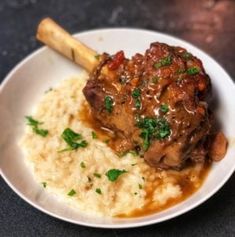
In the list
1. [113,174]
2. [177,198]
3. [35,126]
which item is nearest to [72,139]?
[35,126]

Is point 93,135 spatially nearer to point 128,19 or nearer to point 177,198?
point 177,198

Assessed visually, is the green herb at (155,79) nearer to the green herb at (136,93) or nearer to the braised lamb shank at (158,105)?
the braised lamb shank at (158,105)

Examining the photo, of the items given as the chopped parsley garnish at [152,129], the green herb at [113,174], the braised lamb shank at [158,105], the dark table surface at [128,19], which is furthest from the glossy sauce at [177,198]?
the dark table surface at [128,19]

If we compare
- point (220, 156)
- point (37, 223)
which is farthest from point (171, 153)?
point (37, 223)

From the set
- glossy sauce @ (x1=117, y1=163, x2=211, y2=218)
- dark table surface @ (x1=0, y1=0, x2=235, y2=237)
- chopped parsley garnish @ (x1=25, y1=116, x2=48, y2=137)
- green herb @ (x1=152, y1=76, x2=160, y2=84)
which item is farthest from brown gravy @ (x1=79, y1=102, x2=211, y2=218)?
dark table surface @ (x1=0, y1=0, x2=235, y2=237)

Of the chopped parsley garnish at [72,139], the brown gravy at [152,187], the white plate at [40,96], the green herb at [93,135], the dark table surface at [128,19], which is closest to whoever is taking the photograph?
the white plate at [40,96]

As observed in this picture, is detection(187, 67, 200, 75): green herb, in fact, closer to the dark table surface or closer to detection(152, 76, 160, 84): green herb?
detection(152, 76, 160, 84): green herb
